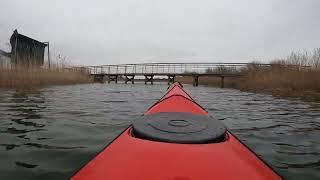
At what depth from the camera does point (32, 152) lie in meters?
3.40

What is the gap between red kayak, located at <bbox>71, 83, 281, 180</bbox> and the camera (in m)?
1.59

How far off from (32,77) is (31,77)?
0.31 feet

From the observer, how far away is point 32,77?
48.6 ft

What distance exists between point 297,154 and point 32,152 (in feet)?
9.02

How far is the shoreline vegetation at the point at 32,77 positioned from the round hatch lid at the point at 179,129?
11.5m

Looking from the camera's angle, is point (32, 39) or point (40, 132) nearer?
point (40, 132)

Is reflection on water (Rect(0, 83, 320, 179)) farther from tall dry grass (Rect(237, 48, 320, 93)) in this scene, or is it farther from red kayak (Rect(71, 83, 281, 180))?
tall dry grass (Rect(237, 48, 320, 93))

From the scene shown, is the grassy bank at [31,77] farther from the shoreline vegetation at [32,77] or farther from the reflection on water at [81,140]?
the reflection on water at [81,140]

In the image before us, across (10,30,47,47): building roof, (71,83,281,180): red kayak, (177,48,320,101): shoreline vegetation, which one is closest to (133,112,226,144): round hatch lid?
(71,83,281,180): red kayak

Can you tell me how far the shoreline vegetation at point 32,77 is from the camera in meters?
13.0

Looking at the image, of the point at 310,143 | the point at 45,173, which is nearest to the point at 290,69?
the point at 310,143

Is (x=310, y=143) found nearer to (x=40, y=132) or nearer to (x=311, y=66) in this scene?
(x=40, y=132)

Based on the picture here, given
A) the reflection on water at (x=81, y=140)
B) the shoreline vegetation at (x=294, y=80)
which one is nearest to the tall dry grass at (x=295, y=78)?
the shoreline vegetation at (x=294, y=80)

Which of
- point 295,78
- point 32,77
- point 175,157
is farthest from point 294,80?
point 175,157
